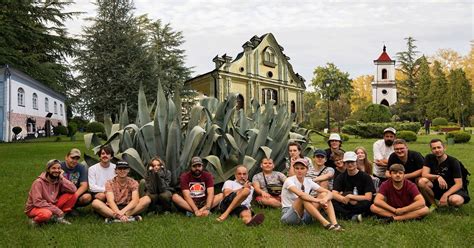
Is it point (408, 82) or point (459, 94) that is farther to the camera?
point (408, 82)

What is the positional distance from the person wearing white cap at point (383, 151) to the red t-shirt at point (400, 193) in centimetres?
146

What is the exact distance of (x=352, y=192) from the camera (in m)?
6.47

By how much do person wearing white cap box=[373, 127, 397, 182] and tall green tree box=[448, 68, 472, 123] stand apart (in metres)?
46.4

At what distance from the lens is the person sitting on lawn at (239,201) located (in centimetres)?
634

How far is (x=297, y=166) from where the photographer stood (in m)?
6.00

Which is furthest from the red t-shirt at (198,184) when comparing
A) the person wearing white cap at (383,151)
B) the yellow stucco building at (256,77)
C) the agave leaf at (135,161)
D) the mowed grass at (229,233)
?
the yellow stucco building at (256,77)

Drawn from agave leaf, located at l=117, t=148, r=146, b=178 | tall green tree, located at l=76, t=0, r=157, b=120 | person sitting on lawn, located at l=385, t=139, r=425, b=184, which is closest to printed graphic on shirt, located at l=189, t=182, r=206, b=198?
agave leaf, located at l=117, t=148, r=146, b=178

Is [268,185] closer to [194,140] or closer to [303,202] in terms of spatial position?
[194,140]

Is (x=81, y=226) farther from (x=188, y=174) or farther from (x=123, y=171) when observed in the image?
(x=188, y=174)

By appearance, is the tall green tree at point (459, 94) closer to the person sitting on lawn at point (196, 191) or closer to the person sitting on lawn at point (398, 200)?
the person sitting on lawn at point (398, 200)

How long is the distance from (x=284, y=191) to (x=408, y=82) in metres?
62.2

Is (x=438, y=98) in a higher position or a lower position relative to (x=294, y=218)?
higher

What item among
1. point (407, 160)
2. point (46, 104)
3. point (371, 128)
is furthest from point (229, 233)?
point (46, 104)

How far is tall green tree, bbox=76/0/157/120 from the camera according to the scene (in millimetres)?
28750
